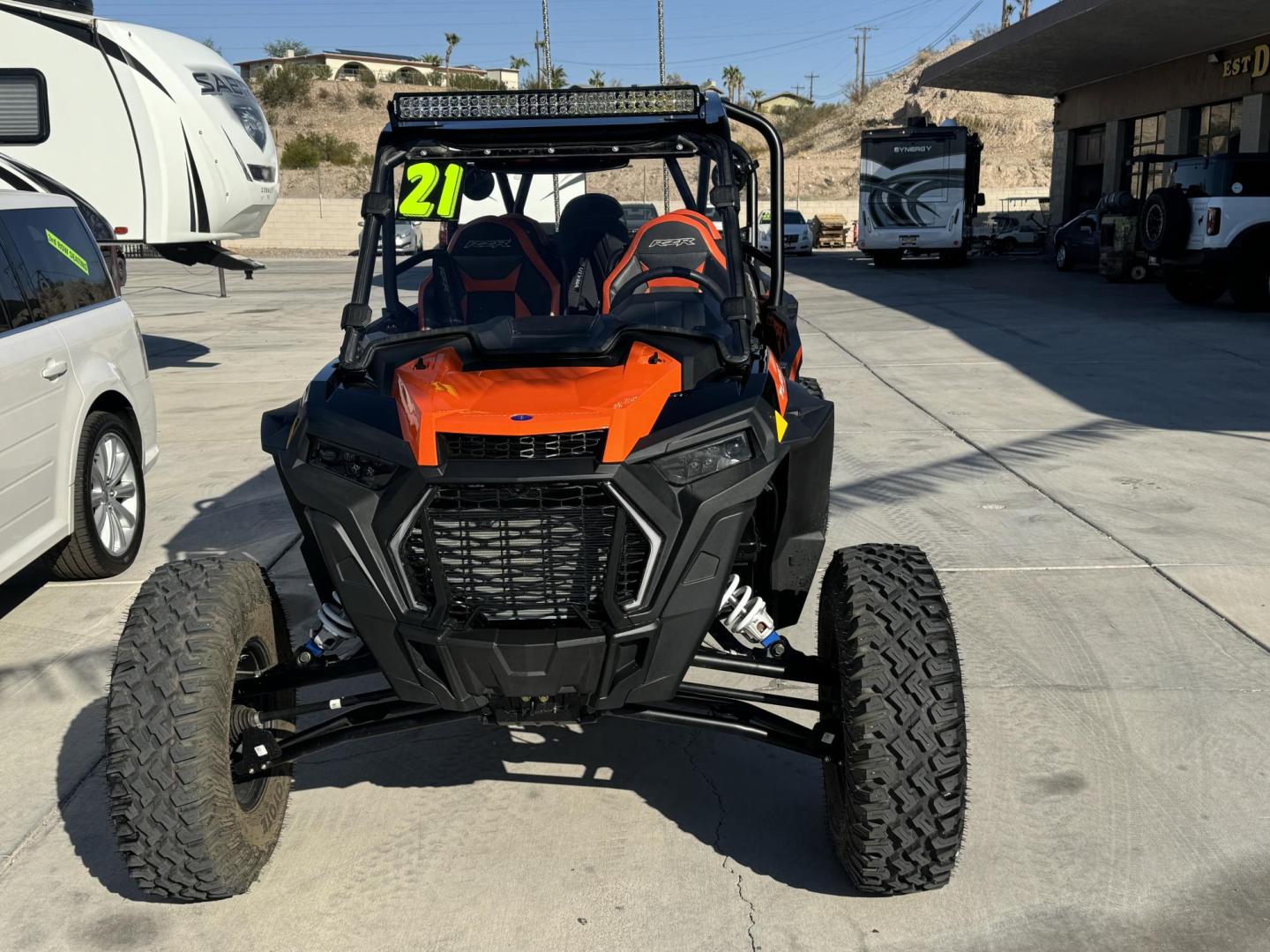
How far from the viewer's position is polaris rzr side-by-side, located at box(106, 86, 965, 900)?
3.12m

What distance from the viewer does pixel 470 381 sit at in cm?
338

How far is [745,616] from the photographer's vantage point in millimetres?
3520

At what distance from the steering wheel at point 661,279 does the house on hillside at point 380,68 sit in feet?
305

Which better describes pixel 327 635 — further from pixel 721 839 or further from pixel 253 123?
pixel 253 123

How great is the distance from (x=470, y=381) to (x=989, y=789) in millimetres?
2101

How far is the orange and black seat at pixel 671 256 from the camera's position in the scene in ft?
14.0

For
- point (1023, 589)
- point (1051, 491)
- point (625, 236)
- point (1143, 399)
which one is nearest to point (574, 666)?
point (625, 236)

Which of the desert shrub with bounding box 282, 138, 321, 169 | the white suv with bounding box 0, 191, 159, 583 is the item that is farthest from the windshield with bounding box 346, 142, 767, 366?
the desert shrub with bounding box 282, 138, 321, 169

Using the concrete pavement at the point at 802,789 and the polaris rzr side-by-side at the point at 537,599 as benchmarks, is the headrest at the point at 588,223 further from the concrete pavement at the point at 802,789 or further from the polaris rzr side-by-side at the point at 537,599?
the concrete pavement at the point at 802,789

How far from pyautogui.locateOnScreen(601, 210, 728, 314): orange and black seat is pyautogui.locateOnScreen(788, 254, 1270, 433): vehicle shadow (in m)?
6.39

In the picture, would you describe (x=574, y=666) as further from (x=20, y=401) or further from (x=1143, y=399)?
(x=1143, y=399)

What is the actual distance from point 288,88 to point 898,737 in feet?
284

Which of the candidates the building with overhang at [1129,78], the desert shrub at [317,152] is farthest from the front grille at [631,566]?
the desert shrub at [317,152]

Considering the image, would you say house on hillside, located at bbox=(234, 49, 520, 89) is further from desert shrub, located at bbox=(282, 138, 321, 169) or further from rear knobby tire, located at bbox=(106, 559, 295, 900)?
rear knobby tire, located at bbox=(106, 559, 295, 900)
